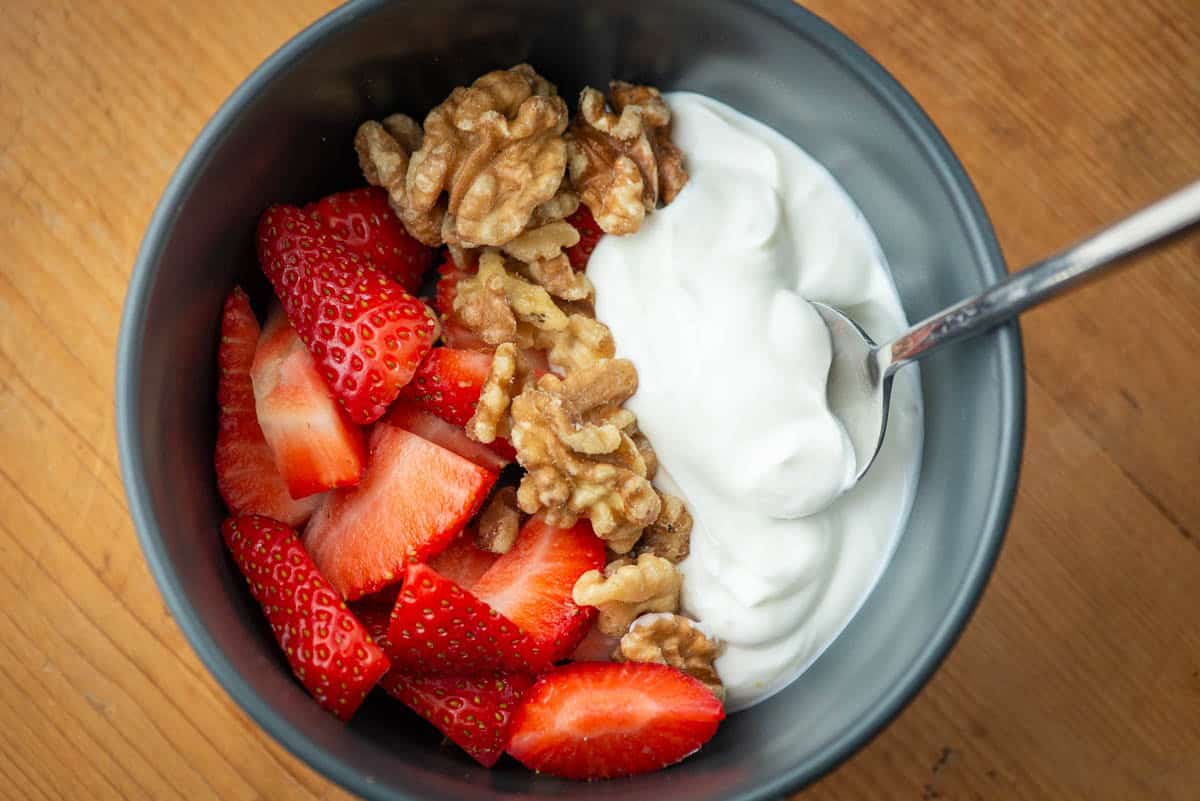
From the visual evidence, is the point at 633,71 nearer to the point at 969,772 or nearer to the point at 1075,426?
the point at 1075,426

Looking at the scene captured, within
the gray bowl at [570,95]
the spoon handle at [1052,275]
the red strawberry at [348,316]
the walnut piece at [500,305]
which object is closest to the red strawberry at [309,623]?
the gray bowl at [570,95]

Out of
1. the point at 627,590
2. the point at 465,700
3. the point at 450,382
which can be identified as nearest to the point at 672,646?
the point at 627,590

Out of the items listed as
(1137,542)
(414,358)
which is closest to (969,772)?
(1137,542)

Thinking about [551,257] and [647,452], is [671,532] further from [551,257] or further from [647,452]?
[551,257]

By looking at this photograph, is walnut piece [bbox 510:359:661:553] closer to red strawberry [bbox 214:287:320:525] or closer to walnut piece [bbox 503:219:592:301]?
walnut piece [bbox 503:219:592:301]

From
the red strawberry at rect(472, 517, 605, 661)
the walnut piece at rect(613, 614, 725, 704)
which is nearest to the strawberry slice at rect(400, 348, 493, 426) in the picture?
the red strawberry at rect(472, 517, 605, 661)

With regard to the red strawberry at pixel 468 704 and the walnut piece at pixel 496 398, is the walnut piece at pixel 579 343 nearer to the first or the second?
the walnut piece at pixel 496 398
